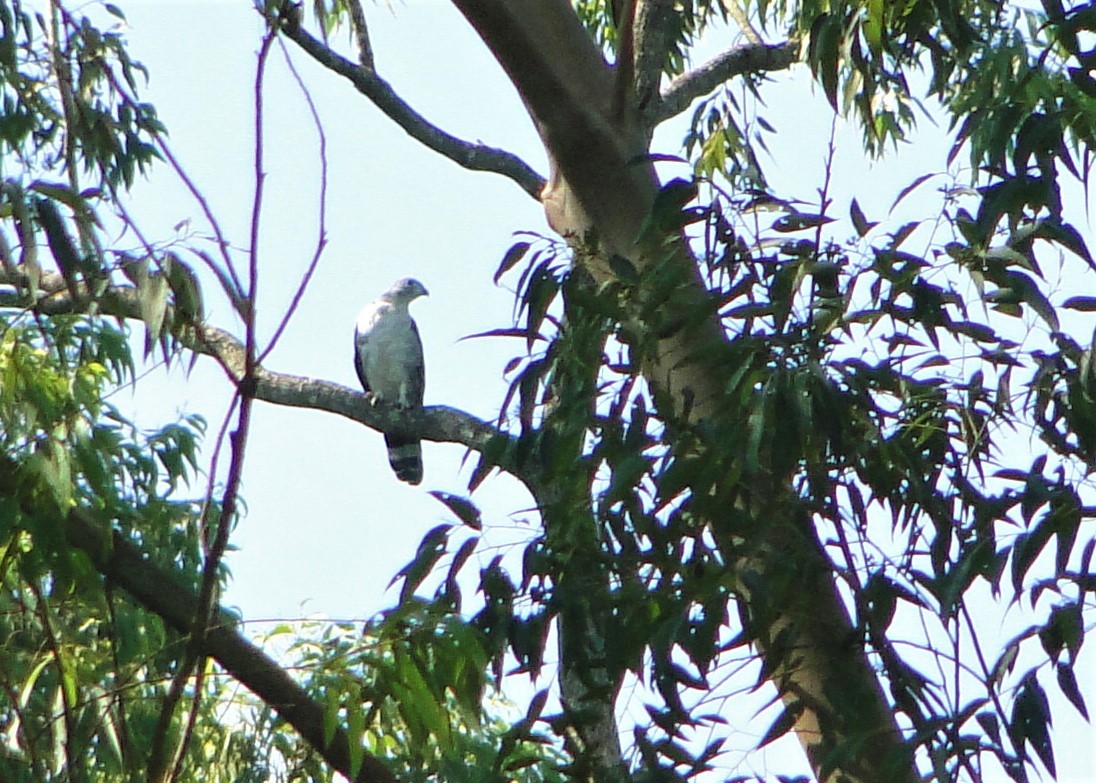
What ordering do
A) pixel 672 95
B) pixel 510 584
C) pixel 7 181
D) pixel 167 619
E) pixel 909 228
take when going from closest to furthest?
pixel 7 181 < pixel 167 619 < pixel 909 228 < pixel 510 584 < pixel 672 95

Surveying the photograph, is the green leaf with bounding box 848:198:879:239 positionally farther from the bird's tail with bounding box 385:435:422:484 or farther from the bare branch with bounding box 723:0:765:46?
the bird's tail with bounding box 385:435:422:484

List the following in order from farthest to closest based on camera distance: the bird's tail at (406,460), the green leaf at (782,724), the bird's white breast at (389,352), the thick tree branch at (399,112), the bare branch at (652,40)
Result: 1. the bird's tail at (406,460)
2. the bird's white breast at (389,352)
3. the thick tree branch at (399,112)
4. the bare branch at (652,40)
5. the green leaf at (782,724)

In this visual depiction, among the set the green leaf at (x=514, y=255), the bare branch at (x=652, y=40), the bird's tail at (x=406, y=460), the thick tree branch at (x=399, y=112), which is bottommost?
the green leaf at (x=514, y=255)

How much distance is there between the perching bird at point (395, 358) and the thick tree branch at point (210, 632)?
5.95 metres

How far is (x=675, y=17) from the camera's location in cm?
384

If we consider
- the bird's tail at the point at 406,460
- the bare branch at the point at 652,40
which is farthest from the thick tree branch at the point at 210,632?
the bird's tail at the point at 406,460

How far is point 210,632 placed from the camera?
1822 mm

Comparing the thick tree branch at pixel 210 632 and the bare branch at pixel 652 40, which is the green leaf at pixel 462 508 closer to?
the thick tree branch at pixel 210 632

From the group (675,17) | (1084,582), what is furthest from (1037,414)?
(675,17)

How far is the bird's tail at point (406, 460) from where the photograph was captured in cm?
878

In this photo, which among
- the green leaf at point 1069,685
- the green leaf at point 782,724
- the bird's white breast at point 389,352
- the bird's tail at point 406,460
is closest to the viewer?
the green leaf at point 1069,685

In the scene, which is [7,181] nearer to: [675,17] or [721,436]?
[721,436]

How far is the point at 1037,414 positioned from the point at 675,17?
83.4 inches

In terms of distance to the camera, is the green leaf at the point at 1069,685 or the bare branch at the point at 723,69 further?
the bare branch at the point at 723,69
